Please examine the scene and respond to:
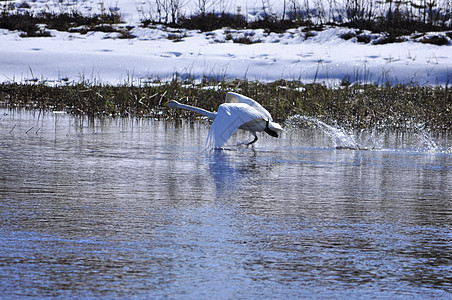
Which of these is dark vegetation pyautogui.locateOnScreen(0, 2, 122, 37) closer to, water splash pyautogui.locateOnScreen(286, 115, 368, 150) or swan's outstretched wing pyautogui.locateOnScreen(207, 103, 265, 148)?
water splash pyautogui.locateOnScreen(286, 115, 368, 150)

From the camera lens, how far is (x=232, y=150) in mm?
7910

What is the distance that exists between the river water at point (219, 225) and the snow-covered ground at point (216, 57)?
13.7 m

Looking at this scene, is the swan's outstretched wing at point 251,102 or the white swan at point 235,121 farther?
the swan's outstretched wing at point 251,102

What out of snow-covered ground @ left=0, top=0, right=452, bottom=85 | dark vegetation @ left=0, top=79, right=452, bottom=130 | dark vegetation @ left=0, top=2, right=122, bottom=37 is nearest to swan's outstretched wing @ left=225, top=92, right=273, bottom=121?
dark vegetation @ left=0, top=79, right=452, bottom=130

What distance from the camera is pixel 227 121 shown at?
25.5ft

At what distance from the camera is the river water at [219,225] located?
2492 mm

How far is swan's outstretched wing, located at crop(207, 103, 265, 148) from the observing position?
7648mm

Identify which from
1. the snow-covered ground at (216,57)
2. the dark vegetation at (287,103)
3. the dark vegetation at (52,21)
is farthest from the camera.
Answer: the dark vegetation at (52,21)

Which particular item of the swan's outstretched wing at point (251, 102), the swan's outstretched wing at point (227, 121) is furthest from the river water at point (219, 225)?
the swan's outstretched wing at point (251, 102)

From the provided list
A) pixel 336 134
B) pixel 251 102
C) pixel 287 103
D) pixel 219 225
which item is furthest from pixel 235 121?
pixel 287 103

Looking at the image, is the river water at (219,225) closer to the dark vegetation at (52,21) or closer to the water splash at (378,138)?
the water splash at (378,138)

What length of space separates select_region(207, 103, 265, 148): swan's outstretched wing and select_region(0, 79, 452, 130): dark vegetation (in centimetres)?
443

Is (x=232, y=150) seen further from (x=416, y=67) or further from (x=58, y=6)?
(x=58, y=6)

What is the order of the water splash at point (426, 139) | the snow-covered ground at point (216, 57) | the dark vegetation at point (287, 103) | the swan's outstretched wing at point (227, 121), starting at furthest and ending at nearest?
the snow-covered ground at point (216, 57)
the dark vegetation at point (287, 103)
the water splash at point (426, 139)
the swan's outstretched wing at point (227, 121)
